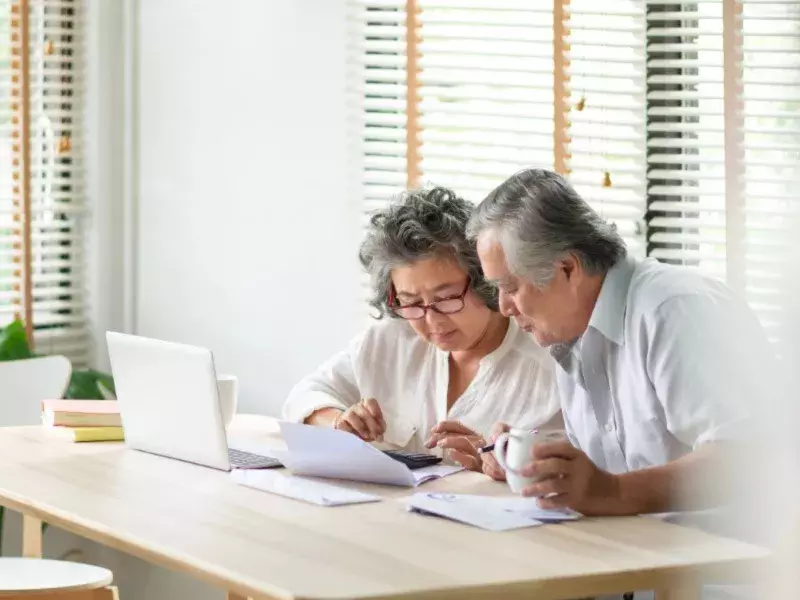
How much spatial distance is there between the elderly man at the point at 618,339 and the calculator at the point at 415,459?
0.17 metres

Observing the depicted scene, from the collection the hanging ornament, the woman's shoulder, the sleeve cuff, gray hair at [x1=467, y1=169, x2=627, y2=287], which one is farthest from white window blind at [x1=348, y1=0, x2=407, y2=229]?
gray hair at [x1=467, y1=169, x2=627, y2=287]

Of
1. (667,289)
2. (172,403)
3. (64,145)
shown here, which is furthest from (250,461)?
(64,145)

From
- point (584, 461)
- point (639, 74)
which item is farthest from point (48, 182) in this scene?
point (584, 461)

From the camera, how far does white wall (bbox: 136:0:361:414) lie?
3447 millimetres

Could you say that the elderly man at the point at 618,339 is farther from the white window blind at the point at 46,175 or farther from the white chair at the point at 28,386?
the white window blind at the point at 46,175

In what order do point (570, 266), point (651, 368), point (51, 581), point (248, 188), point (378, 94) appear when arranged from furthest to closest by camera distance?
1. point (248, 188)
2. point (378, 94)
3. point (51, 581)
4. point (570, 266)
5. point (651, 368)

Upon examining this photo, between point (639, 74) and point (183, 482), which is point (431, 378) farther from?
point (639, 74)

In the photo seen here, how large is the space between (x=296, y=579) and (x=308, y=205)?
214 centimetres

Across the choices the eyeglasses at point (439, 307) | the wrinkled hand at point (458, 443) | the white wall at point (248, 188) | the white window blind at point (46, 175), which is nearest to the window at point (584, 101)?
the white wall at point (248, 188)

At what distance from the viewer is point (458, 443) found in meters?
2.25

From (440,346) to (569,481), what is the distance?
2.70 ft

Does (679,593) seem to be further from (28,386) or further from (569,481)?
(28,386)

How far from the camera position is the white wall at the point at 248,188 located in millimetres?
3447

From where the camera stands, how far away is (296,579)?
1.44 metres
